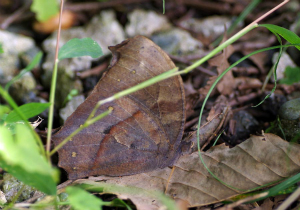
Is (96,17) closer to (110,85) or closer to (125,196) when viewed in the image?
(110,85)

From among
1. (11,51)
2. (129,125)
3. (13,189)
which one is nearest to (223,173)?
(129,125)

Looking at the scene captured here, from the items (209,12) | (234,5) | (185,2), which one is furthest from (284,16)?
(185,2)

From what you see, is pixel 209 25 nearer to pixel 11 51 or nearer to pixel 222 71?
pixel 222 71

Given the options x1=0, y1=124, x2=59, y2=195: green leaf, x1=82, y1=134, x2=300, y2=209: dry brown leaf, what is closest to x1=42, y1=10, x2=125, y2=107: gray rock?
x1=82, y1=134, x2=300, y2=209: dry brown leaf

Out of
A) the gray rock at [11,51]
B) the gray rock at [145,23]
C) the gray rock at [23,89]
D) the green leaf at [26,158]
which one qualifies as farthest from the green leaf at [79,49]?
the gray rock at [145,23]

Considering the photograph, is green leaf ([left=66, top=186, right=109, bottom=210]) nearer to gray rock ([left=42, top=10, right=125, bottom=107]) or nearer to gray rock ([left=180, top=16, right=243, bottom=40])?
gray rock ([left=42, top=10, right=125, bottom=107])

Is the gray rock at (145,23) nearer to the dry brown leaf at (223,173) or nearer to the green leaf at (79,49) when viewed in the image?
the green leaf at (79,49)
